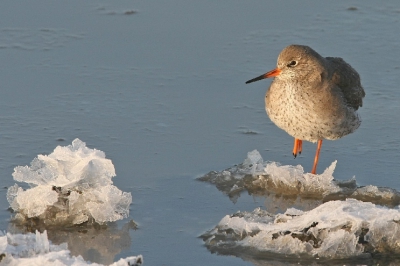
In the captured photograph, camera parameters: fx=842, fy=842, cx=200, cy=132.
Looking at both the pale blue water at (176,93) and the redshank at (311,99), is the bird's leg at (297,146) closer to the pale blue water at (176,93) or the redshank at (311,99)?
the redshank at (311,99)

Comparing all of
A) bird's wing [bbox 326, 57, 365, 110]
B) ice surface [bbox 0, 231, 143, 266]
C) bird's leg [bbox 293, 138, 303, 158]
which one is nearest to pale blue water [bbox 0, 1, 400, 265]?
bird's leg [bbox 293, 138, 303, 158]

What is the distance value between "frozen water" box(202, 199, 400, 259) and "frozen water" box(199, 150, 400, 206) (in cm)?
85

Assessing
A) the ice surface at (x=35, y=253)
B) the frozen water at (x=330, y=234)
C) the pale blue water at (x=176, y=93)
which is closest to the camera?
the ice surface at (x=35, y=253)

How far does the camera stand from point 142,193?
591cm

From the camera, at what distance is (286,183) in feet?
20.0

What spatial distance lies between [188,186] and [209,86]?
177 cm

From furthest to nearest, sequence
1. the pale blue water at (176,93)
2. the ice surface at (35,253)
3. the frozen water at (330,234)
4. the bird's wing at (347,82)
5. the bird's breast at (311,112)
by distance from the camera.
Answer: the bird's wing at (347,82), the bird's breast at (311,112), the pale blue water at (176,93), the frozen water at (330,234), the ice surface at (35,253)

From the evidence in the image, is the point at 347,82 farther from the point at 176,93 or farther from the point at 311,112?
the point at 176,93

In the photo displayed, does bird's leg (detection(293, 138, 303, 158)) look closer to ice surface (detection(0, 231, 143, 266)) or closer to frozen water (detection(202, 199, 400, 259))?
frozen water (detection(202, 199, 400, 259))

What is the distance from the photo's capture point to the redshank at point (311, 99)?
6480 millimetres

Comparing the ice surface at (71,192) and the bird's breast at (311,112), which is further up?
the bird's breast at (311,112)

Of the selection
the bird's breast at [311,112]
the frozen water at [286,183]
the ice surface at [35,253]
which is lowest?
the frozen water at [286,183]

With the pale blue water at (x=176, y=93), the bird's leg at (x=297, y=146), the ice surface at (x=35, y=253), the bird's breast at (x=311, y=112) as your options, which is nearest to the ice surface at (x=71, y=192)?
the pale blue water at (x=176, y=93)

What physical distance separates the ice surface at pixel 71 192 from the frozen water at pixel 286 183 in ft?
3.22
